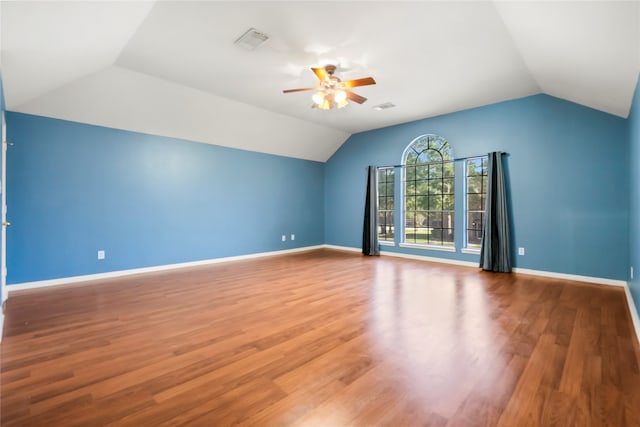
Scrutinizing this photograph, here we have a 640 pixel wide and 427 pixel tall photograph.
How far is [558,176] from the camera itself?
437 cm

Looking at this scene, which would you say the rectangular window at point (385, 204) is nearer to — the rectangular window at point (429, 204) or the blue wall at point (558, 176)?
the rectangular window at point (429, 204)

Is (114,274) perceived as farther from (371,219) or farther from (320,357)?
(371,219)

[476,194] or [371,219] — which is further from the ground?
[476,194]

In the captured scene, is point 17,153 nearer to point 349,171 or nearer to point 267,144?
point 267,144

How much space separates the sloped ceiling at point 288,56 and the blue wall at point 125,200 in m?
0.38

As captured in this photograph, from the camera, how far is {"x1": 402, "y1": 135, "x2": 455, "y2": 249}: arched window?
18.7 feet

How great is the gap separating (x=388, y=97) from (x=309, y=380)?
424 cm

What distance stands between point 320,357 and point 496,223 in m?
4.10

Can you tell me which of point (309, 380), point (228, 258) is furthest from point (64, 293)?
point (309, 380)

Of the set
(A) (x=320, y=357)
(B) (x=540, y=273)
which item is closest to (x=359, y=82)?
(A) (x=320, y=357)

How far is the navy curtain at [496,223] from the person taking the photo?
15.4ft

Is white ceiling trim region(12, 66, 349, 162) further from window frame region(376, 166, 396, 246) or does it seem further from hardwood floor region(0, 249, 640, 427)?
hardwood floor region(0, 249, 640, 427)

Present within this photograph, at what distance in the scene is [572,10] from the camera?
2.11m

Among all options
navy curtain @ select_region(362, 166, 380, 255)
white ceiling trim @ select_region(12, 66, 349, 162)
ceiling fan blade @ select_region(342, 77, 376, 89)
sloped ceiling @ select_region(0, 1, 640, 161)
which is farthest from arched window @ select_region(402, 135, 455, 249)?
ceiling fan blade @ select_region(342, 77, 376, 89)
